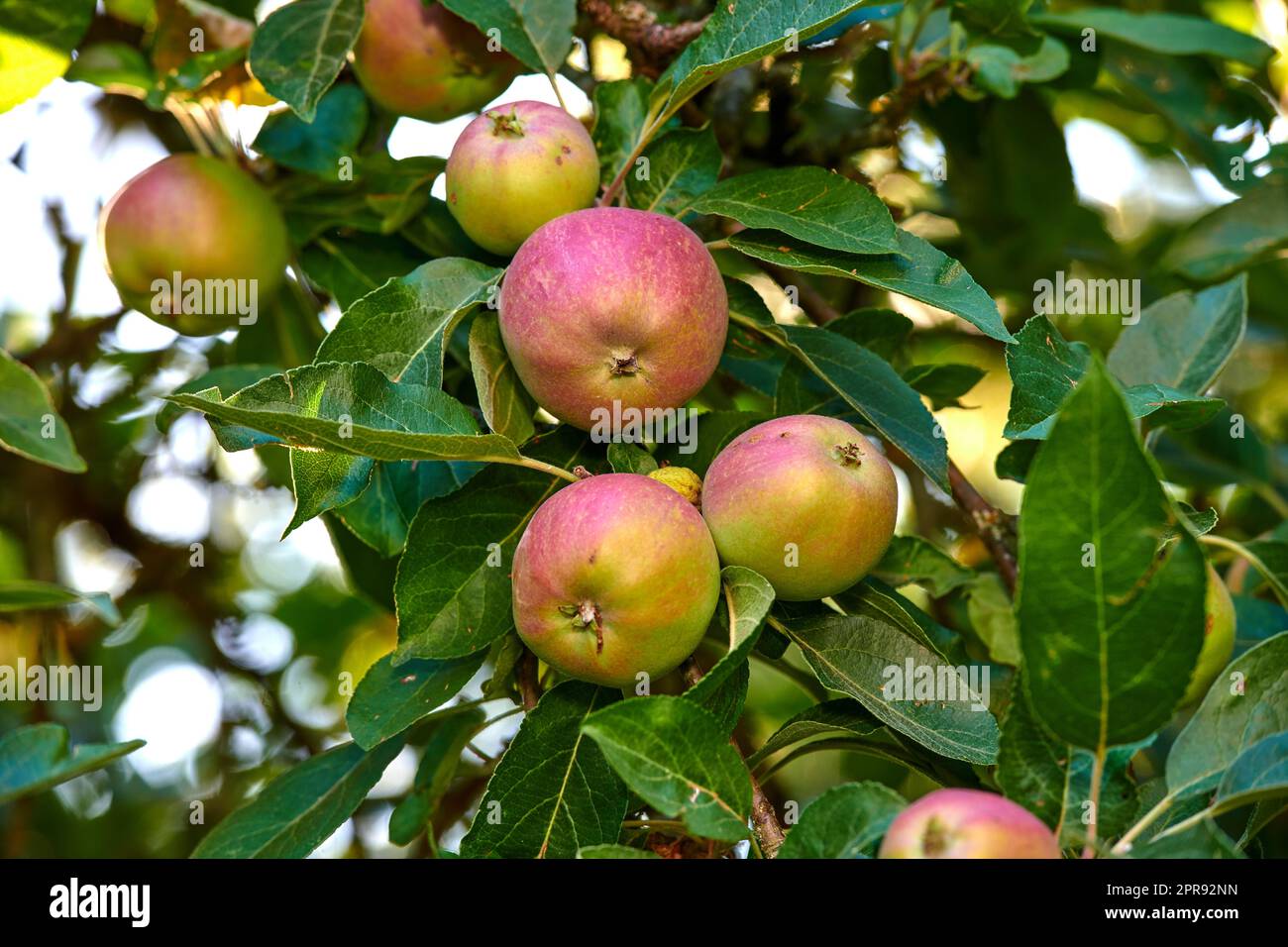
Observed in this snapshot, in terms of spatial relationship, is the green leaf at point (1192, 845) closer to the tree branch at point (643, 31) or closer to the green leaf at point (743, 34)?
the green leaf at point (743, 34)

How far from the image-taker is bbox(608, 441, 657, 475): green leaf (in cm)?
157

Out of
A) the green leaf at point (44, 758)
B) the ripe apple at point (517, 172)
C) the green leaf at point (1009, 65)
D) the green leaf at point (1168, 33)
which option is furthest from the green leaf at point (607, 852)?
the green leaf at point (1168, 33)

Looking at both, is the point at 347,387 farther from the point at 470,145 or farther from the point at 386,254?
the point at 386,254

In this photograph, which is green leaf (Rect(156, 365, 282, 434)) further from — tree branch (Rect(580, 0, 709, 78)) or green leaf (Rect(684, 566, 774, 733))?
green leaf (Rect(684, 566, 774, 733))

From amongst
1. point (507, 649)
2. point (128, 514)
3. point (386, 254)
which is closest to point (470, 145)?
point (386, 254)

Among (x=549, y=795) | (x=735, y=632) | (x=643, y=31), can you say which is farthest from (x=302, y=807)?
(x=643, y=31)

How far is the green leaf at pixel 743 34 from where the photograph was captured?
1.50 meters

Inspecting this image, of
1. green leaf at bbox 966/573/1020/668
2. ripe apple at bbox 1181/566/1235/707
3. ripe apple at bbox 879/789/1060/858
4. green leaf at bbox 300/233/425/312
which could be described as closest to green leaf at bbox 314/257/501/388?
green leaf at bbox 300/233/425/312

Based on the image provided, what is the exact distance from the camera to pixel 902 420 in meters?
1.70

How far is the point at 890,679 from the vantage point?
1.50 metres

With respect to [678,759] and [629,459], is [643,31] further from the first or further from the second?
[678,759]

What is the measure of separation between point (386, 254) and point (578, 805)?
41.5 inches

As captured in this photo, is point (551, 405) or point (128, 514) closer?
point (551, 405)
